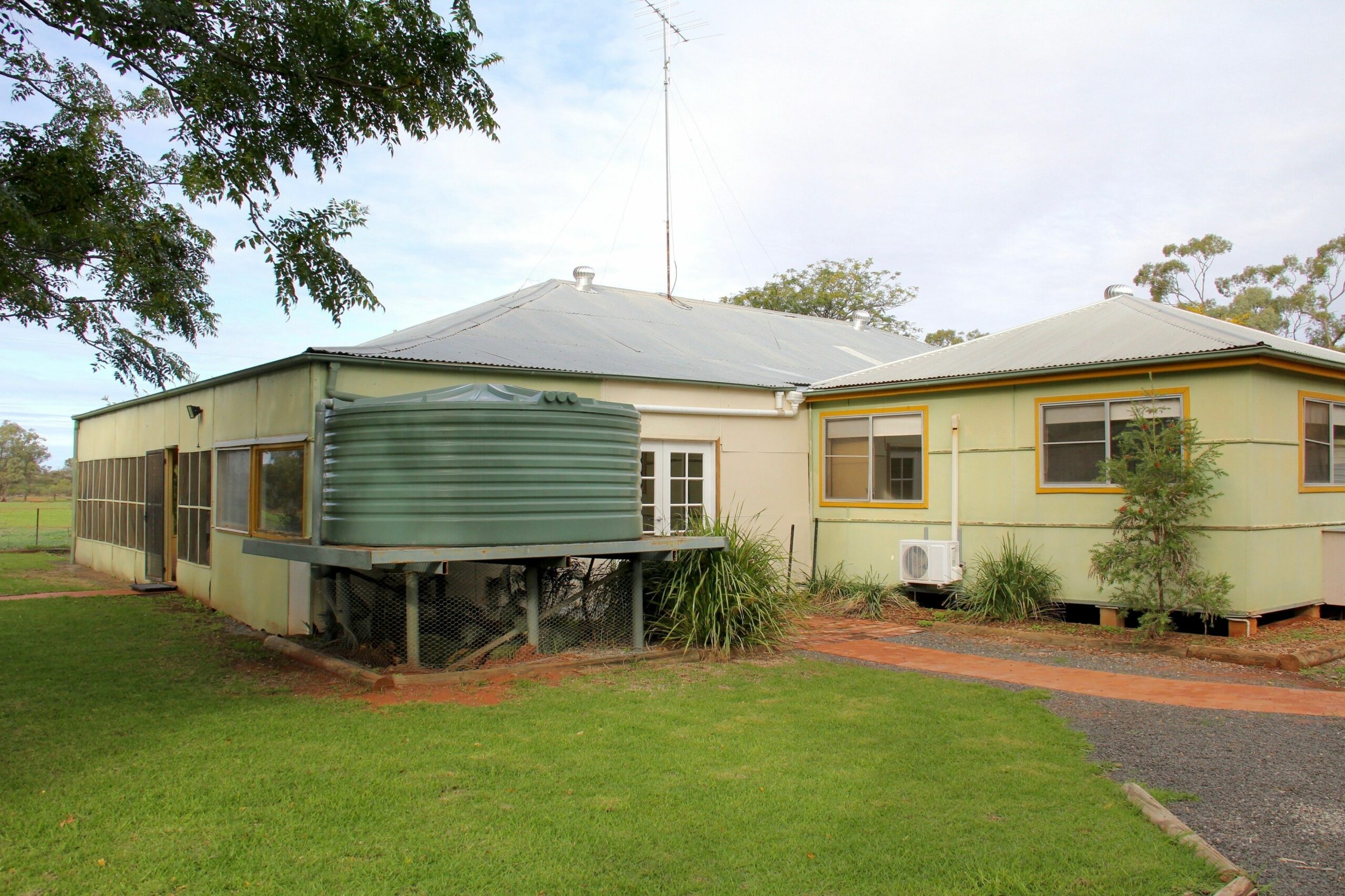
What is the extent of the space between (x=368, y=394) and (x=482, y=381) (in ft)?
4.24

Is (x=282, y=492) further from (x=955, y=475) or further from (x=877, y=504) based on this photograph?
(x=955, y=475)

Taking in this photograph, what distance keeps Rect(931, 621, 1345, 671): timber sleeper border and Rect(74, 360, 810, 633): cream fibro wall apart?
3.00m

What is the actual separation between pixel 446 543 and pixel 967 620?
6.43 meters

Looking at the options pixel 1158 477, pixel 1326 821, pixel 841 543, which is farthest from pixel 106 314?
pixel 1326 821

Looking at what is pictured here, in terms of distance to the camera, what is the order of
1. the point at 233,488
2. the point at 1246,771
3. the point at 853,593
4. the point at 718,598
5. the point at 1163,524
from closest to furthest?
the point at 1246,771 → the point at 718,598 → the point at 1163,524 → the point at 233,488 → the point at 853,593

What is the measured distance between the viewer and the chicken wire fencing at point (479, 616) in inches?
329

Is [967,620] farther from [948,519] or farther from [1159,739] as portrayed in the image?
[1159,739]

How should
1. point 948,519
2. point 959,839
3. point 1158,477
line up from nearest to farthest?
1. point 959,839
2. point 1158,477
3. point 948,519

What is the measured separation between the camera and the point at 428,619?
28.2 feet

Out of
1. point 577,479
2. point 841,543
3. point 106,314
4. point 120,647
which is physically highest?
point 106,314

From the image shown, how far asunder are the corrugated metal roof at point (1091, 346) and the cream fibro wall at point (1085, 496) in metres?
0.26

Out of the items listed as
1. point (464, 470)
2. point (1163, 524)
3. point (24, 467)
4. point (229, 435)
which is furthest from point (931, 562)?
point (24, 467)

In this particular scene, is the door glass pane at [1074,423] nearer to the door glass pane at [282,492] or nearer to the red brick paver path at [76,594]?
the door glass pane at [282,492]

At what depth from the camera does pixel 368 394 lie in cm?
984
